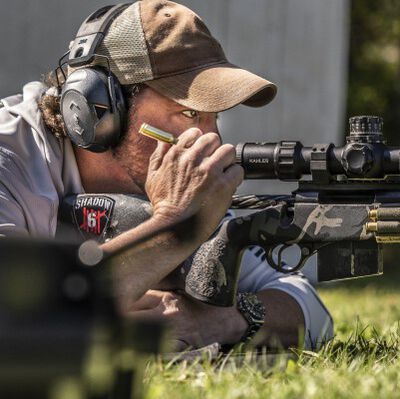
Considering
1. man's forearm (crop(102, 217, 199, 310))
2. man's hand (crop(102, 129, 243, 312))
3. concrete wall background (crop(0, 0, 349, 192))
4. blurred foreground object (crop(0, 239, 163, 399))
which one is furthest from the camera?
concrete wall background (crop(0, 0, 349, 192))

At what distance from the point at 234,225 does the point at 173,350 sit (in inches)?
19.7

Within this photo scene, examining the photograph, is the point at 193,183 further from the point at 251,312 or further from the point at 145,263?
the point at 251,312

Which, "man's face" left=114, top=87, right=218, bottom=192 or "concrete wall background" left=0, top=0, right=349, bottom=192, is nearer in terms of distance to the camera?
"man's face" left=114, top=87, right=218, bottom=192

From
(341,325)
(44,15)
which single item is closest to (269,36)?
(44,15)

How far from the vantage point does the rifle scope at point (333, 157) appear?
3271 millimetres

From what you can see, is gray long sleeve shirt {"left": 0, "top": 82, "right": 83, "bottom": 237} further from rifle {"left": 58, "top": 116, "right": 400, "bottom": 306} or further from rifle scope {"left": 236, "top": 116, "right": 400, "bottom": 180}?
rifle scope {"left": 236, "top": 116, "right": 400, "bottom": 180}

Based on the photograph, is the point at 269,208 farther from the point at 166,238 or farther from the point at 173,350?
the point at 166,238

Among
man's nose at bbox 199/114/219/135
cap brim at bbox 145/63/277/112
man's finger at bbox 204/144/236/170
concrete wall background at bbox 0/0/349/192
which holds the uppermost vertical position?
concrete wall background at bbox 0/0/349/192

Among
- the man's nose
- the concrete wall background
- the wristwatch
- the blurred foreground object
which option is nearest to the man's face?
the man's nose

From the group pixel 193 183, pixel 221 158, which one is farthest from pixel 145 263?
pixel 221 158

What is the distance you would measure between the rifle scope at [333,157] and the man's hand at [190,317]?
20.1 inches

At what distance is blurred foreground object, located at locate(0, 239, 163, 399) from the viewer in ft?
3.51

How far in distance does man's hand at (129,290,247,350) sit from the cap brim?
0.69 m

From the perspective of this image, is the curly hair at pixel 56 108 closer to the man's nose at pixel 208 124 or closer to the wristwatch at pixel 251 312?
the man's nose at pixel 208 124
